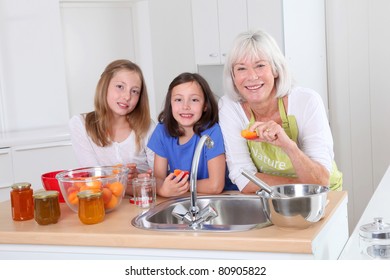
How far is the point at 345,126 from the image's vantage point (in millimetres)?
4043

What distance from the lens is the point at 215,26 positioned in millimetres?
4477

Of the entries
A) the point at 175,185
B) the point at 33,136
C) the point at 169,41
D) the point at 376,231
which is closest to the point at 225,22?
the point at 169,41

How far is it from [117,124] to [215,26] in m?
2.20

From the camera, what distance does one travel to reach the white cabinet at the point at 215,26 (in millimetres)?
4277

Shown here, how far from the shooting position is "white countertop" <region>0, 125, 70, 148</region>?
155 inches

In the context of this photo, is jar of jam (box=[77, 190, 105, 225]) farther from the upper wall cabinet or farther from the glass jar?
the upper wall cabinet

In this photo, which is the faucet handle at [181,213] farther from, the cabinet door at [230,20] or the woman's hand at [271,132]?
the cabinet door at [230,20]

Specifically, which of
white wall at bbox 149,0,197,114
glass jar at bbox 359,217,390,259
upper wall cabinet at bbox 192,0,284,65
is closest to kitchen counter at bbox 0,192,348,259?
glass jar at bbox 359,217,390,259

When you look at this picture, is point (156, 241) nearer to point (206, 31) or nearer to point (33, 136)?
point (33, 136)

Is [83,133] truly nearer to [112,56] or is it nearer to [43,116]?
[43,116]

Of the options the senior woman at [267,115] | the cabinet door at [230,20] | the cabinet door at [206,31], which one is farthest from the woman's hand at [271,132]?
the cabinet door at [206,31]

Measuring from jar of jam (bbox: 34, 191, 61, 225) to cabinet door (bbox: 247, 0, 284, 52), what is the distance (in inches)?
Result: 91.8
